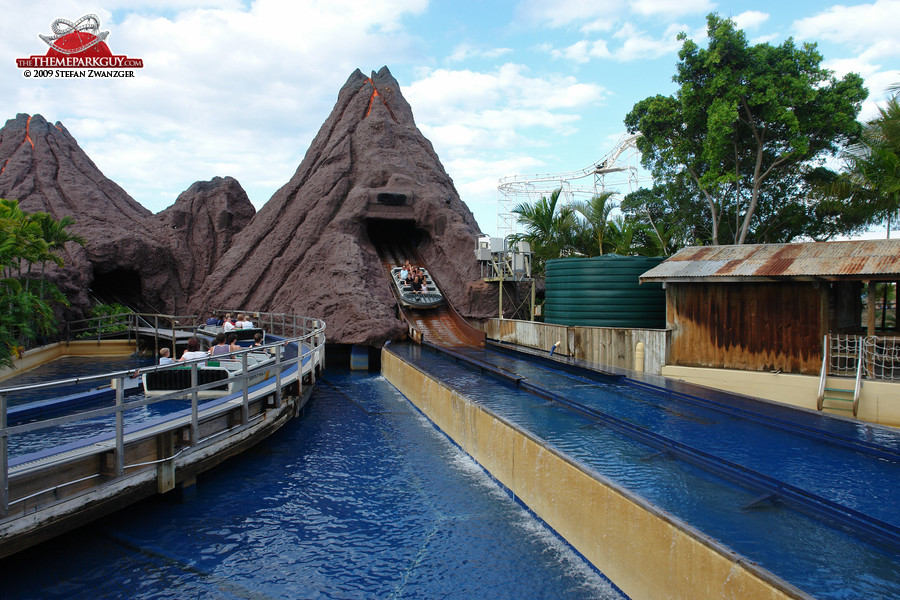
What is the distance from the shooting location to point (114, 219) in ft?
114

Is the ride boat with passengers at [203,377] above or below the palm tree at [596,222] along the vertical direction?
below

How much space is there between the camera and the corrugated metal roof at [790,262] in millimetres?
11766

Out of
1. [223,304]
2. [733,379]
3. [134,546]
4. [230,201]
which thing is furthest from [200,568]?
[230,201]

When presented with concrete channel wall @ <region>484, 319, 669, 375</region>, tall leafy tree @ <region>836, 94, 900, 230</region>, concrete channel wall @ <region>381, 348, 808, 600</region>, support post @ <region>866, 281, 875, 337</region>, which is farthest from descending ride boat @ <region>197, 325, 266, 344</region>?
tall leafy tree @ <region>836, 94, 900, 230</region>

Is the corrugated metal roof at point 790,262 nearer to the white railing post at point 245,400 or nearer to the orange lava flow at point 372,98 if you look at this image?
the white railing post at point 245,400

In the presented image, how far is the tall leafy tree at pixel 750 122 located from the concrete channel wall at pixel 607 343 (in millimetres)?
7765

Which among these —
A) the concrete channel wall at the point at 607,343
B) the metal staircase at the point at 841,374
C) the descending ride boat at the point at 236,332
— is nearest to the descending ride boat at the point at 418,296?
the concrete channel wall at the point at 607,343

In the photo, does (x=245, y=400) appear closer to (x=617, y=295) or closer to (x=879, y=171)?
(x=617, y=295)

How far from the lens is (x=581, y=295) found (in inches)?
752

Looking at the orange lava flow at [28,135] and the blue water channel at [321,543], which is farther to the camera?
the orange lava flow at [28,135]

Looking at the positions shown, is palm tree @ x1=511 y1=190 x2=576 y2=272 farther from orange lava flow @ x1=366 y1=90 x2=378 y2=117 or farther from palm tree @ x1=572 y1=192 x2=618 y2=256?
orange lava flow @ x1=366 y1=90 x2=378 y2=117

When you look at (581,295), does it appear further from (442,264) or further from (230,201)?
(230,201)

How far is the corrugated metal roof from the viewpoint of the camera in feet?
38.6

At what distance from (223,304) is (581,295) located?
18.2 metres
